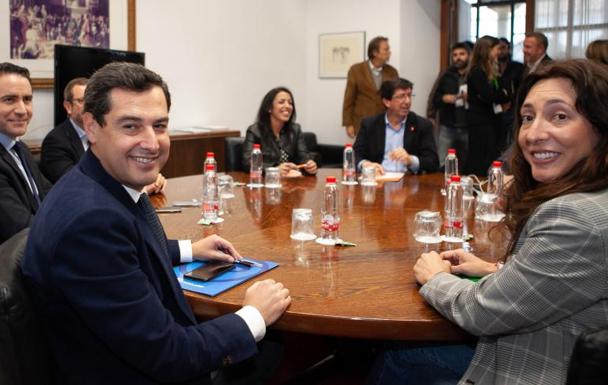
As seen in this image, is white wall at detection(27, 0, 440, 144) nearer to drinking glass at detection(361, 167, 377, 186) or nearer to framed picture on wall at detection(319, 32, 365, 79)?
framed picture on wall at detection(319, 32, 365, 79)

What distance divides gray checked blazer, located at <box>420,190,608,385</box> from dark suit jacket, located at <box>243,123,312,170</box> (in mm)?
2792

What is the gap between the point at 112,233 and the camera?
3.92 feet

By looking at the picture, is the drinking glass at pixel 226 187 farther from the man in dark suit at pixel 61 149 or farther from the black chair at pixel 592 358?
the black chair at pixel 592 358

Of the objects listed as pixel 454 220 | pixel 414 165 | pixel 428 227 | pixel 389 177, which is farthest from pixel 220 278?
pixel 414 165

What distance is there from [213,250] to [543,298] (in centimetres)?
97

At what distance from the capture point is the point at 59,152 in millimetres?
3516

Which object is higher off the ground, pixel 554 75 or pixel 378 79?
pixel 378 79

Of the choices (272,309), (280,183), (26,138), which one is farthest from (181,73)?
(272,309)

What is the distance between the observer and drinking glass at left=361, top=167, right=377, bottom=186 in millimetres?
3469

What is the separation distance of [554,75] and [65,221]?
1.15 m

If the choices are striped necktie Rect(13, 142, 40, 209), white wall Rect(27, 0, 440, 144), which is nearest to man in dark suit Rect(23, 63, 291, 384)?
striped necktie Rect(13, 142, 40, 209)

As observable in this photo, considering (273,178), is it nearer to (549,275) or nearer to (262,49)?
(549,275)

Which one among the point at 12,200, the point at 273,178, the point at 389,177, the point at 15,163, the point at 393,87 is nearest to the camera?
the point at 12,200

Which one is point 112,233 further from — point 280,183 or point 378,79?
point 378,79
